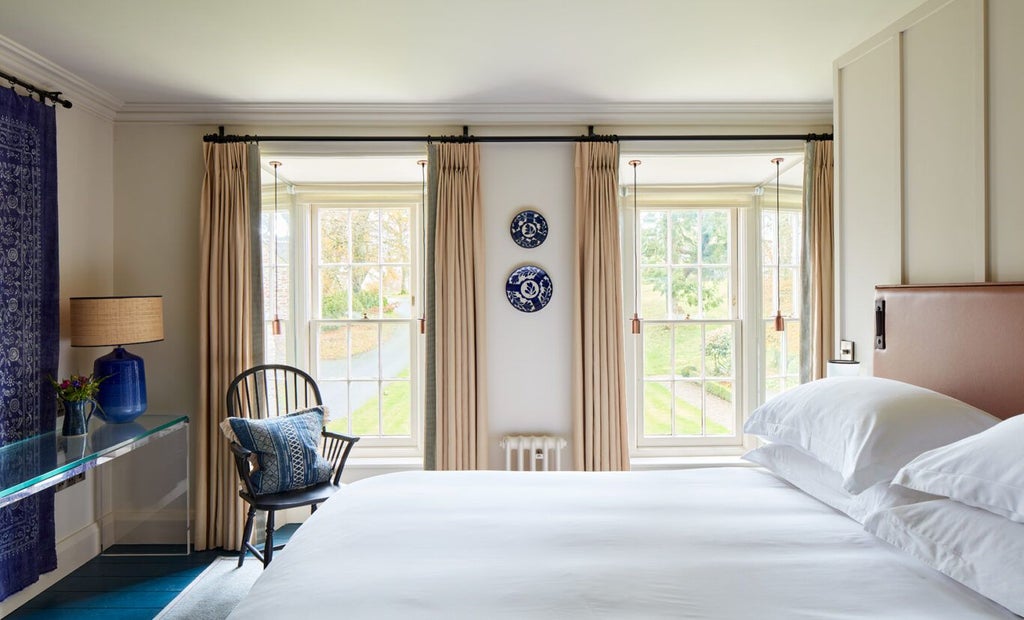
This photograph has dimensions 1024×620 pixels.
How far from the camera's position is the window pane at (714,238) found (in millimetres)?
4312

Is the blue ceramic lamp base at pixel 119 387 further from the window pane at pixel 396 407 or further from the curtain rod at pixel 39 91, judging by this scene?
the window pane at pixel 396 407

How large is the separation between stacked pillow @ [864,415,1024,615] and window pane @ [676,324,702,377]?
2812mm

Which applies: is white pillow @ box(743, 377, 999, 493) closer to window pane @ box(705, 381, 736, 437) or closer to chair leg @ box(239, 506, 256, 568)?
window pane @ box(705, 381, 736, 437)

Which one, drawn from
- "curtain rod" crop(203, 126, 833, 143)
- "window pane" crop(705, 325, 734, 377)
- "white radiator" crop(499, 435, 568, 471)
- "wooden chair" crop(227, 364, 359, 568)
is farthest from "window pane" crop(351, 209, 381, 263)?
"window pane" crop(705, 325, 734, 377)

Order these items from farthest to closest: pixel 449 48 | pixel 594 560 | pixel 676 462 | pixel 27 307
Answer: pixel 676 462 < pixel 27 307 < pixel 449 48 < pixel 594 560

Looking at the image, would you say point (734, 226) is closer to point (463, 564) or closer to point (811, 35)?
point (811, 35)

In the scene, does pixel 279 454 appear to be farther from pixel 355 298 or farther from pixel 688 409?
pixel 688 409

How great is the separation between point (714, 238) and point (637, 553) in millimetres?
3297

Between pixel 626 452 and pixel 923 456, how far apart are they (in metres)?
2.22

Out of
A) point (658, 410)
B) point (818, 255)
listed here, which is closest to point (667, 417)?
point (658, 410)

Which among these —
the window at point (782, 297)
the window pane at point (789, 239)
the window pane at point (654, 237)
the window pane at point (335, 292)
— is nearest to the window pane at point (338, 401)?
the window pane at point (335, 292)

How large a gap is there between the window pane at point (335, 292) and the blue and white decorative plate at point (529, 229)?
60.1 inches

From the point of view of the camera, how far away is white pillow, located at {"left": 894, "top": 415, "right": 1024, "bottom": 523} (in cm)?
118

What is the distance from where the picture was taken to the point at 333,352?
14.0ft
